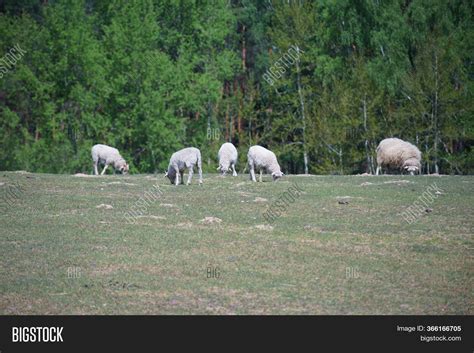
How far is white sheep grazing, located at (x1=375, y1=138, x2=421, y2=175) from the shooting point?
45469mm

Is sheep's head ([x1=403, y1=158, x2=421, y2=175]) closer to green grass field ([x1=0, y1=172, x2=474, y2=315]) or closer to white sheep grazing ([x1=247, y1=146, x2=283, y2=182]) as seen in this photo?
white sheep grazing ([x1=247, y1=146, x2=283, y2=182])

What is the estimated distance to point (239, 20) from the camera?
246 feet

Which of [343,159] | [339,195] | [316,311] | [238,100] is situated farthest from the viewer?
[238,100]

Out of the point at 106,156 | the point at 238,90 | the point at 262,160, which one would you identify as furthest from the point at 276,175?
the point at 238,90

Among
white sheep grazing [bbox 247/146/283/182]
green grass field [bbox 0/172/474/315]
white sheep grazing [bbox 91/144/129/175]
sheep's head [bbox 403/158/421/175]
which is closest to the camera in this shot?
green grass field [bbox 0/172/474/315]

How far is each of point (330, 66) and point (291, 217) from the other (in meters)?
37.5

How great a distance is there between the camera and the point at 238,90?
68.3m

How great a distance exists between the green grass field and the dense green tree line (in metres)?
24.9

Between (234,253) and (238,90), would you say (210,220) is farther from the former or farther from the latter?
(238,90)

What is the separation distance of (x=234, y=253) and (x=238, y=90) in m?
46.4

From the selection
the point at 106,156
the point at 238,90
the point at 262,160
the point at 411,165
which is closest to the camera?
the point at 262,160

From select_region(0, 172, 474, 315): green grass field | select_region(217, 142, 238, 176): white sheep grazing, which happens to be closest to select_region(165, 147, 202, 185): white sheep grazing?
select_region(0, 172, 474, 315): green grass field

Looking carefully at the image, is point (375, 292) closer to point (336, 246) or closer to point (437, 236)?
point (336, 246)
